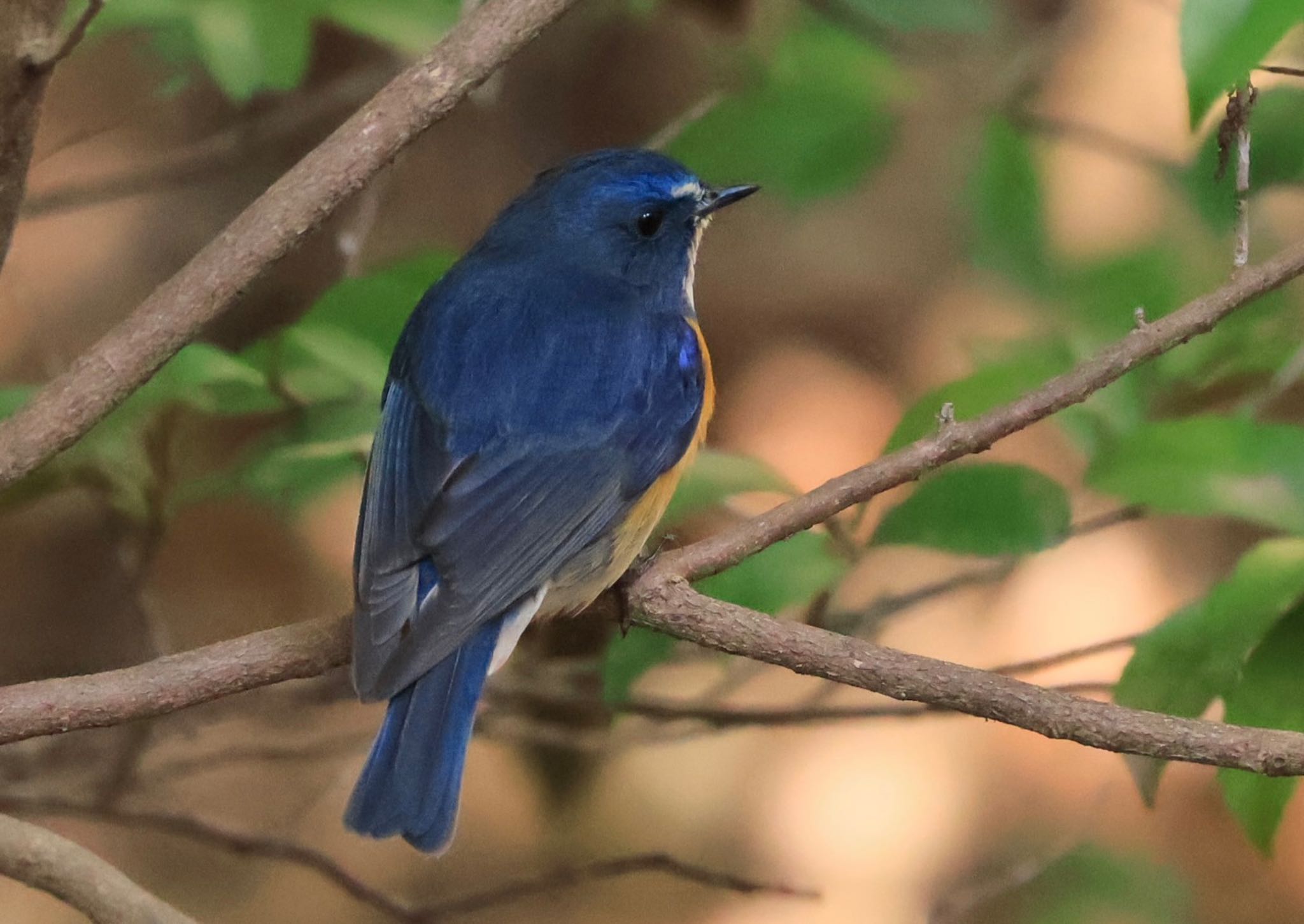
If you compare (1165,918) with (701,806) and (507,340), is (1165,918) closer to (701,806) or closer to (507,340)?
(701,806)

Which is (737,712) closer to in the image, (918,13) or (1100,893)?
(1100,893)

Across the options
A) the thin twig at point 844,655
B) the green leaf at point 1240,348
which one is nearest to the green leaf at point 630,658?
the thin twig at point 844,655

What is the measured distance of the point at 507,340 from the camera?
72.2 inches

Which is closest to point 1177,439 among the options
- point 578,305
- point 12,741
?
point 578,305

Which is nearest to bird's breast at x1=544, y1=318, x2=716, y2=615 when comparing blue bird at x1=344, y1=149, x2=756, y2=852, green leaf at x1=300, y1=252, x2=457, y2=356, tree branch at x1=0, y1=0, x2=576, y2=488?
blue bird at x1=344, y1=149, x2=756, y2=852

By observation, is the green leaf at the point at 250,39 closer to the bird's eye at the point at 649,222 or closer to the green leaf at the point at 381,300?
the green leaf at the point at 381,300

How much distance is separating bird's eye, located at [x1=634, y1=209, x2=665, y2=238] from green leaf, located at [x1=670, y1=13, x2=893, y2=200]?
0.24m

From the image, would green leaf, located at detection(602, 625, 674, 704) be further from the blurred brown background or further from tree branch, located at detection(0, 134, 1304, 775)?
the blurred brown background

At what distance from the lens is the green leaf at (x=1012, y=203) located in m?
2.19

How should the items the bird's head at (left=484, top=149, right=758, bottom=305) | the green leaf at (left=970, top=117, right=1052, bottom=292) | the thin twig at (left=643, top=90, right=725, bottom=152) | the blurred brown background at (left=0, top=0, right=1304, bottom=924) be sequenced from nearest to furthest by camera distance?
the bird's head at (left=484, top=149, right=758, bottom=305), the green leaf at (left=970, top=117, right=1052, bottom=292), the thin twig at (left=643, top=90, right=725, bottom=152), the blurred brown background at (left=0, top=0, right=1304, bottom=924)

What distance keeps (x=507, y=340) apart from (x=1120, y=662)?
189cm

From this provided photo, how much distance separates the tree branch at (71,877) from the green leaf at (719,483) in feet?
2.50

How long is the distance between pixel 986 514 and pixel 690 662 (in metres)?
1.27

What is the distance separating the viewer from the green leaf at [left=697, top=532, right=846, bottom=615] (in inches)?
65.7
